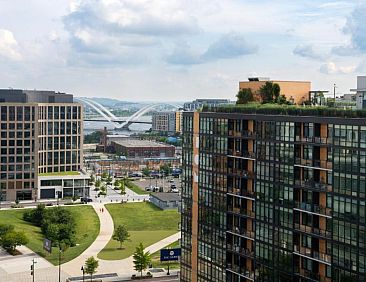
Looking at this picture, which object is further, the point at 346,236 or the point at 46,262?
the point at 46,262

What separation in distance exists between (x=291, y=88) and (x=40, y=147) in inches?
3193

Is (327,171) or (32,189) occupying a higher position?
(327,171)

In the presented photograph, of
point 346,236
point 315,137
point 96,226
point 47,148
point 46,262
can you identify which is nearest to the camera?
point 346,236

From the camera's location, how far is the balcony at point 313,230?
123 feet

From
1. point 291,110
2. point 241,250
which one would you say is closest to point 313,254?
point 241,250

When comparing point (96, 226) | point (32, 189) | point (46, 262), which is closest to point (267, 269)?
point (46, 262)

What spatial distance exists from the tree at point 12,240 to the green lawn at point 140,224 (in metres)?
9.98

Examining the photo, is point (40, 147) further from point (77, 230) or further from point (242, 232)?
point (242, 232)

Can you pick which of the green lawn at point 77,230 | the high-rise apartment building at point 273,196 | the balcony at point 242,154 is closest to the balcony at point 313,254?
the high-rise apartment building at point 273,196

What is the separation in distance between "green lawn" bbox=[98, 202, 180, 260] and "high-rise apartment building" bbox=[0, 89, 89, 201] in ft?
53.3

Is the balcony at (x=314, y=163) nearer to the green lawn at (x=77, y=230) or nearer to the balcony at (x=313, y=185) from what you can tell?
the balcony at (x=313, y=185)

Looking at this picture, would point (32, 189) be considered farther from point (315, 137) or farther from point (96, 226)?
point (315, 137)

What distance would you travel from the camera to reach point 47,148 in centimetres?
12344

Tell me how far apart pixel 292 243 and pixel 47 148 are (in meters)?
90.7
